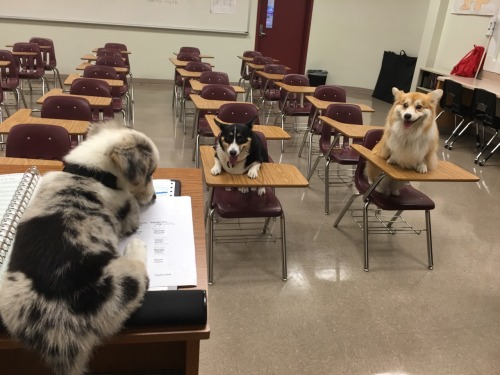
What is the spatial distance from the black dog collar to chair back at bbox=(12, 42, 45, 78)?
19.9ft

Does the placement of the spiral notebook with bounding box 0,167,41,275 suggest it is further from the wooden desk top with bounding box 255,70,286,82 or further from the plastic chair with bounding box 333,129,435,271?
the wooden desk top with bounding box 255,70,286,82

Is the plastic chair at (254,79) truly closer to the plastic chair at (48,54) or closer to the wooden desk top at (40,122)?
the plastic chair at (48,54)

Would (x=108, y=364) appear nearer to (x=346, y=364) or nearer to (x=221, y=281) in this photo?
(x=346, y=364)

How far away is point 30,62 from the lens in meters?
6.39

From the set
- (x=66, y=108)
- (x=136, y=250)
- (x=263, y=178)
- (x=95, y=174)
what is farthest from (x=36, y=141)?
(x=136, y=250)

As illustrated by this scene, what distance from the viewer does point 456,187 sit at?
4.40 metres

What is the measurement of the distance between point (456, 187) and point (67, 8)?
26.3ft

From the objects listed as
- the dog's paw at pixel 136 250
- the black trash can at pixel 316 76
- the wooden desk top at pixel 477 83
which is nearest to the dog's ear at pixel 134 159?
the dog's paw at pixel 136 250

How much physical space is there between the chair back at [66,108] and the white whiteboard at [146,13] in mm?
5937

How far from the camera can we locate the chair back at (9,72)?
530 cm

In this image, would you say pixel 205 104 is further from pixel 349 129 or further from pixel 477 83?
pixel 477 83

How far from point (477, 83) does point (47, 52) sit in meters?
7.52

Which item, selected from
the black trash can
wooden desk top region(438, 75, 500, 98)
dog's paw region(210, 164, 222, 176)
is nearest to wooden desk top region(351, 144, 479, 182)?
dog's paw region(210, 164, 222, 176)

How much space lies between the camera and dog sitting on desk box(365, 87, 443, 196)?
2393mm
